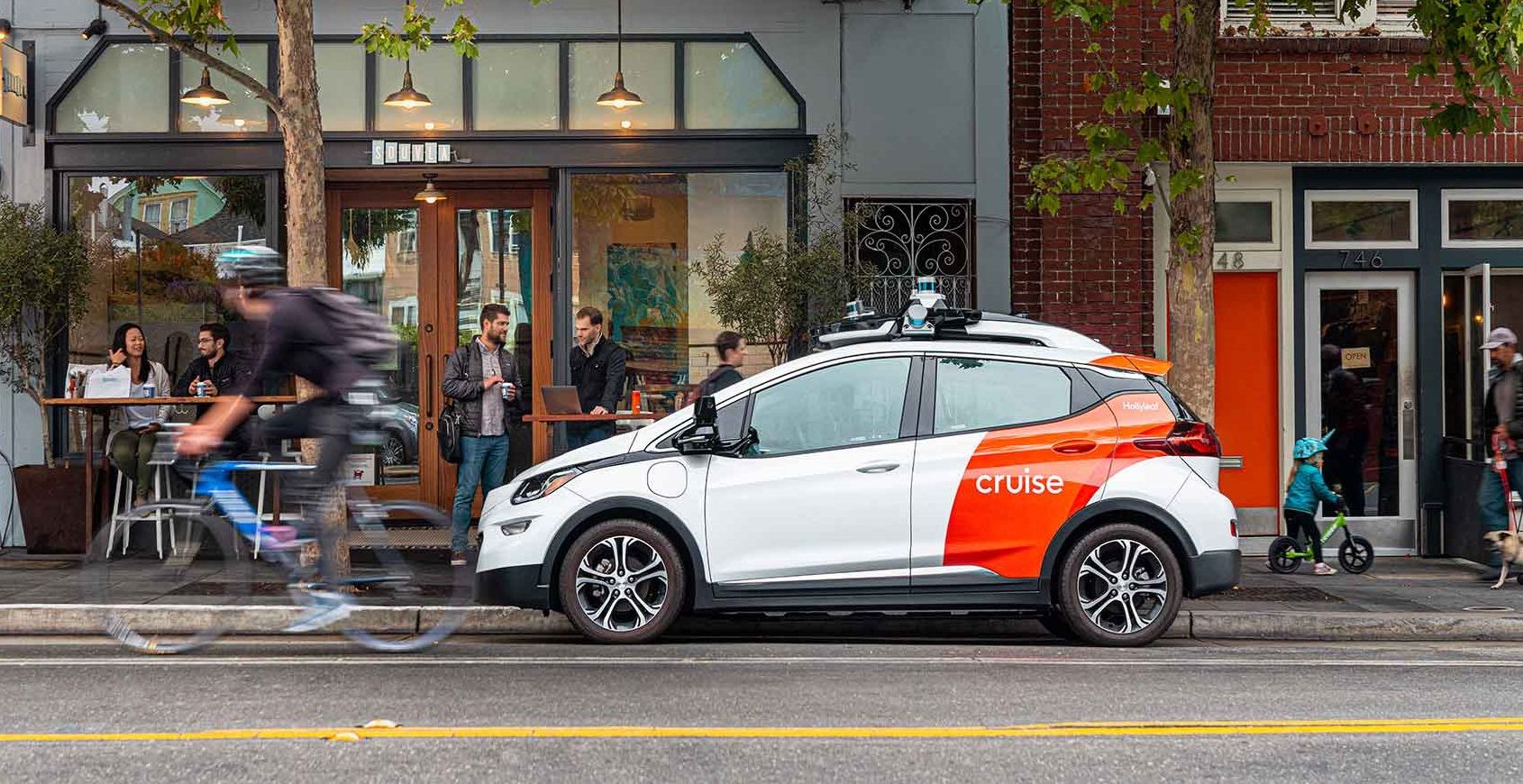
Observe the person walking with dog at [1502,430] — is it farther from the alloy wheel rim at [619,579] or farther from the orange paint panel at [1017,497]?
the alloy wheel rim at [619,579]

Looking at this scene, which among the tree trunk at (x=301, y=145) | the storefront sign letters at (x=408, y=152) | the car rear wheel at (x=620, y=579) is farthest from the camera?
the storefront sign letters at (x=408, y=152)

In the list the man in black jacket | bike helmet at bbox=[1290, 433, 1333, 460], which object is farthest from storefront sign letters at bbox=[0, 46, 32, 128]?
bike helmet at bbox=[1290, 433, 1333, 460]

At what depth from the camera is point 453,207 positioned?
14.3 metres

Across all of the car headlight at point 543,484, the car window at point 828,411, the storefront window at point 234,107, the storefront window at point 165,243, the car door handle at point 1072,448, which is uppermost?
the storefront window at point 234,107

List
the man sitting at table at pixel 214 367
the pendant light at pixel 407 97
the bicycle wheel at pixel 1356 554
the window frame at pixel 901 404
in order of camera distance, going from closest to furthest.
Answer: the window frame at pixel 901 404 < the bicycle wheel at pixel 1356 554 < the man sitting at table at pixel 214 367 < the pendant light at pixel 407 97

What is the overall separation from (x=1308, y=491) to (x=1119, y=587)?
4.21 m

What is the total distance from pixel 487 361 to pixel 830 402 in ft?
12.8

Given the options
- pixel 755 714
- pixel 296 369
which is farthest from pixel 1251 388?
pixel 296 369

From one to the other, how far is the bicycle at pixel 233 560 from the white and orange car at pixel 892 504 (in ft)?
1.95

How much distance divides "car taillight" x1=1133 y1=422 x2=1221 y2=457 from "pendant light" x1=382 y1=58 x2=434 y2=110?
7.50m

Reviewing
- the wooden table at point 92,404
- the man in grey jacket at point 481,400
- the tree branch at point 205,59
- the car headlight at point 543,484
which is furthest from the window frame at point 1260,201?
the wooden table at point 92,404

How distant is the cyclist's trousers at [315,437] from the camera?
729 cm

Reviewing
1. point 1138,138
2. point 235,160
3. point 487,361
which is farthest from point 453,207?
point 1138,138

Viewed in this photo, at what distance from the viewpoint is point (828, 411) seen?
843 centimetres
